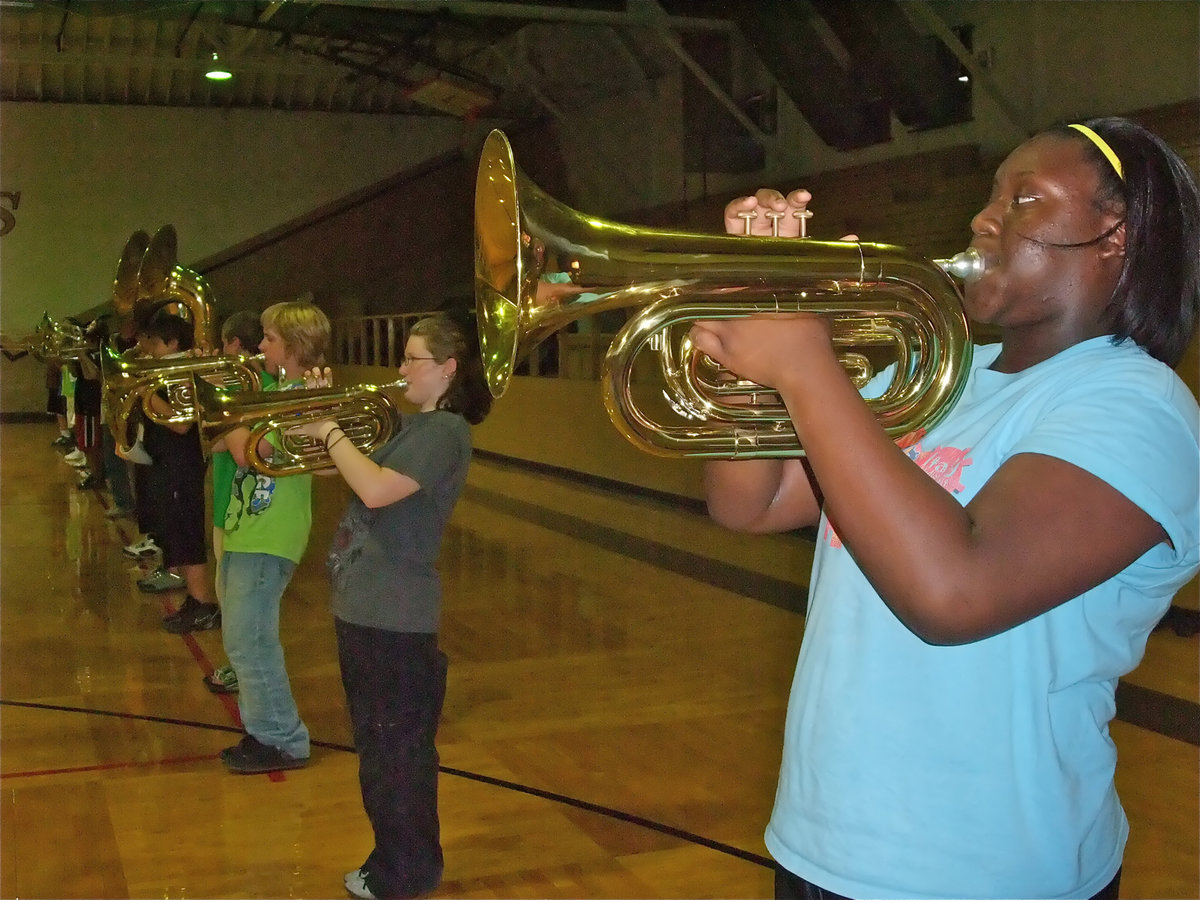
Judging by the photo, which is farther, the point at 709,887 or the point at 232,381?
the point at 232,381

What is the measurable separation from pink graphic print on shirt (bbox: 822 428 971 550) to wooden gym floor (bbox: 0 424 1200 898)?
1.79 m

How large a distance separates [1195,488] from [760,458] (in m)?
0.45

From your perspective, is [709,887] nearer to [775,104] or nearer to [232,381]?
[232,381]

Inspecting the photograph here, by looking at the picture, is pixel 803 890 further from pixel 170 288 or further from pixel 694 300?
pixel 170 288

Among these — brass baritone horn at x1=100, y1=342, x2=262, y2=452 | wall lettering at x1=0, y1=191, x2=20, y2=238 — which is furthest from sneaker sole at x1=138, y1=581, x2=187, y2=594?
wall lettering at x1=0, y1=191, x2=20, y2=238

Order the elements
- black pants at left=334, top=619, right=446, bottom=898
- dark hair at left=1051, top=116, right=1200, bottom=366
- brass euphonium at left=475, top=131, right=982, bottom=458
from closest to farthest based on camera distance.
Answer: dark hair at left=1051, top=116, right=1200, bottom=366 → brass euphonium at left=475, top=131, right=982, bottom=458 → black pants at left=334, top=619, right=446, bottom=898

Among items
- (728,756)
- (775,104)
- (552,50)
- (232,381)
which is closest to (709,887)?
(728,756)

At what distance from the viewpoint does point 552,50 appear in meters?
12.7

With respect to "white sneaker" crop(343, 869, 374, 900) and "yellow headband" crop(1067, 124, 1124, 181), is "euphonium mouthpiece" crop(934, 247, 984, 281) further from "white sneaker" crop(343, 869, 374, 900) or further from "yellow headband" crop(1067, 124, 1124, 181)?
"white sneaker" crop(343, 869, 374, 900)

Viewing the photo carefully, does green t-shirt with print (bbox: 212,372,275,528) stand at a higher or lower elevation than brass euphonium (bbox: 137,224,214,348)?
lower

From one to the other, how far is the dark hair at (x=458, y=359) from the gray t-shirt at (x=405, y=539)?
43mm

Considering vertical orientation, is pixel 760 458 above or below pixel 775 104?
below

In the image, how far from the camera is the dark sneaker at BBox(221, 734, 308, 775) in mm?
3566

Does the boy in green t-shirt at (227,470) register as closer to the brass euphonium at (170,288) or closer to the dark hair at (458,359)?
the brass euphonium at (170,288)
